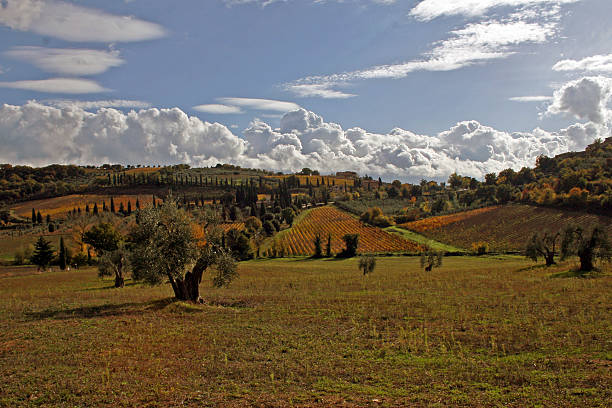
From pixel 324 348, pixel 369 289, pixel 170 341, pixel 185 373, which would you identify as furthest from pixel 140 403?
pixel 369 289

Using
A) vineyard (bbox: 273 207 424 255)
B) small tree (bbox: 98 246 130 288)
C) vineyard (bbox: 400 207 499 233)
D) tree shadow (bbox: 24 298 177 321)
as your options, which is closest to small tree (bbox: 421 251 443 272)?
vineyard (bbox: 273 207 424 255)

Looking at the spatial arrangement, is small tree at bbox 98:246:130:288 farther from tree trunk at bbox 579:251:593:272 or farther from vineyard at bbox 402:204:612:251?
vineyard at bbox 402:204:612:251

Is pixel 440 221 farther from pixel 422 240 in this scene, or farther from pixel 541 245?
pixel 541 245

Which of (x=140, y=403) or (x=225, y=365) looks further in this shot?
(x=225, y=365)

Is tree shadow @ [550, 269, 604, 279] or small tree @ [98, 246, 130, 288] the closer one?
tree shadow @ [550, 269, 604, 279]

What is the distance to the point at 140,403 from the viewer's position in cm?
1366

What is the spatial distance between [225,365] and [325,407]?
627 cm

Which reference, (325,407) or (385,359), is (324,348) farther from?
(325,407)

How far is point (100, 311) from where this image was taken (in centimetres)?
2962

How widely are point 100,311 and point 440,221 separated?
142m

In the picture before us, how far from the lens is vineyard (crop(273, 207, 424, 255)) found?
12212 cm

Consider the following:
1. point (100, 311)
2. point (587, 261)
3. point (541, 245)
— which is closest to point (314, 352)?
point (100, 311)

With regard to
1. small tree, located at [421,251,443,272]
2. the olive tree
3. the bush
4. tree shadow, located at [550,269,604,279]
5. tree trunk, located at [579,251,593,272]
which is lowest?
the bush

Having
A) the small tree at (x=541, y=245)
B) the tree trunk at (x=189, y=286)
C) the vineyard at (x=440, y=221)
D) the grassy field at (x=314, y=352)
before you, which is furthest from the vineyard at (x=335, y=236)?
the grassy field at (x=314, y=352)
